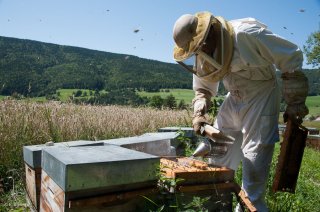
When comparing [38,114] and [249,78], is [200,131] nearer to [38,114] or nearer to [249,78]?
[249,78]

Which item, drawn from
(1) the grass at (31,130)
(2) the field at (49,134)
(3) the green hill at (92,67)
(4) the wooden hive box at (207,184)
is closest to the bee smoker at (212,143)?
(4) the wooden hive box at (207,184)

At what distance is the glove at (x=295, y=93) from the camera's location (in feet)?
9.33

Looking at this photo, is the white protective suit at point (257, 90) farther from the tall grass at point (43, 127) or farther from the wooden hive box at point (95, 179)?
the tall grass at point (43, 127)

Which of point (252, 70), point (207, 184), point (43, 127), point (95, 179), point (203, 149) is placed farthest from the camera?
point (43, 127)

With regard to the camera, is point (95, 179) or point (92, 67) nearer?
point (95, 179)

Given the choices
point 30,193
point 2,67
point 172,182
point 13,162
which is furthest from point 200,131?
point 2,67

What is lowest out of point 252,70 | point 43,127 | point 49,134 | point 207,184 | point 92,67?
point 49,134

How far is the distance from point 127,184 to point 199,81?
1645 mm

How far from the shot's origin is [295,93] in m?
2.87

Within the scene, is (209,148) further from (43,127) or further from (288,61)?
(43,127)

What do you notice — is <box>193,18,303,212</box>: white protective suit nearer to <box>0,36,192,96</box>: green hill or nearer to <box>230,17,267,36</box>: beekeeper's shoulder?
<box>230,17,267,36</box>: beekeeper's shoulder

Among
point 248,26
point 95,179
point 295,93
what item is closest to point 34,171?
point 95,179

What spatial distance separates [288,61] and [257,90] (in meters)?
0.34

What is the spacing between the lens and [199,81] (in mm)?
3615
